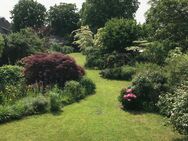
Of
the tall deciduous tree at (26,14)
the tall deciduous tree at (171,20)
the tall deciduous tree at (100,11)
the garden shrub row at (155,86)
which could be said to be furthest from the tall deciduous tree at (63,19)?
the garden shrub row at (155,86)

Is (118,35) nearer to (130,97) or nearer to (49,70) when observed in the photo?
(49,70)

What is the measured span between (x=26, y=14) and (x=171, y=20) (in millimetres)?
47555

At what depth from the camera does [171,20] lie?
95.2 ft

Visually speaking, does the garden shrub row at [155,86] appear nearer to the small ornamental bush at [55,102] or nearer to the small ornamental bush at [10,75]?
the small ornamental bush at [55,102]

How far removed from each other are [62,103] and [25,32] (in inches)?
703

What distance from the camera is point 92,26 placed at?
2484 inches

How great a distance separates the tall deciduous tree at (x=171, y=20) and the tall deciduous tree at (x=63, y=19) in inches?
1735

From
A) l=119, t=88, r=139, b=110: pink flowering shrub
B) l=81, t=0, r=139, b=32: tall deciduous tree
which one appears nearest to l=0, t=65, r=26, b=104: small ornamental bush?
l=119, t=88, r=139, b=110: pink flowering shrub

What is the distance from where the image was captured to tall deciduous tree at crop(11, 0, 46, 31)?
236ft

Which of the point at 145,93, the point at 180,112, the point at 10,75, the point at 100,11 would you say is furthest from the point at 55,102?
the point at 100,11

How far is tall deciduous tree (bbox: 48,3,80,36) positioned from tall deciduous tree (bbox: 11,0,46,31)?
2.42 metres

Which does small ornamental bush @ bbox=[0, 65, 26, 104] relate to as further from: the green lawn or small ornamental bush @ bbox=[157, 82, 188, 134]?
small ornamental bush @ bbox=[157, 82, 188, 134]

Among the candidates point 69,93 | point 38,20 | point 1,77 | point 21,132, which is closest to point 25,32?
point 1,77

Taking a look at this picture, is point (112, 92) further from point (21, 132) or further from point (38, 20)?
point (38, 20)
